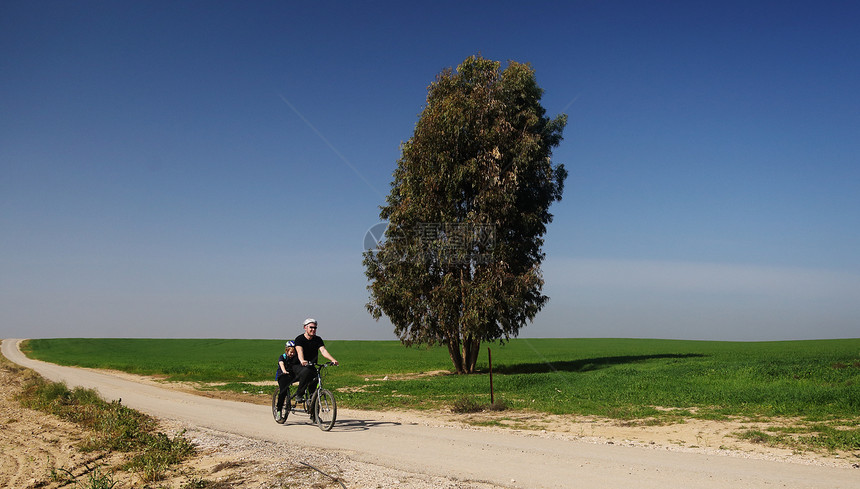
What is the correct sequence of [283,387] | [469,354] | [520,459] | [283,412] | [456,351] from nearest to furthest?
[520,459]
[283,387]
[283,412]
[456,351]
[469,354]

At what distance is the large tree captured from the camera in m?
30.2

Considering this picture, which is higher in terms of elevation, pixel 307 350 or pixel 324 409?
pixel 307 350

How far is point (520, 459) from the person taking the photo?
970cm

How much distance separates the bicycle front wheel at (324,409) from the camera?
12.9 m

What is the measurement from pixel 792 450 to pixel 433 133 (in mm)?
23809

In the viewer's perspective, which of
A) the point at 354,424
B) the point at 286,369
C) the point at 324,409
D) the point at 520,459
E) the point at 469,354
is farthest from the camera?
the point at 469,354

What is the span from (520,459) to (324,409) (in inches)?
202

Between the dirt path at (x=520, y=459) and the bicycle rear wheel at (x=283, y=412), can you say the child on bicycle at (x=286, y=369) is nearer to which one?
the bicycle rear wheel at (x=283, y=412)

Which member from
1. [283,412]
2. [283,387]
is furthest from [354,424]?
[283,387]

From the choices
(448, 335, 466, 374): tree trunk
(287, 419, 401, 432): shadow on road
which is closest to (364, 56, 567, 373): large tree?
(448, 335, 466, 374): tree trunk

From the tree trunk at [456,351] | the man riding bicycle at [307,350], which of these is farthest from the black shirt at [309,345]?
the tree trunk at [456,351]

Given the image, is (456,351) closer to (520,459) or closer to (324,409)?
(324,409)

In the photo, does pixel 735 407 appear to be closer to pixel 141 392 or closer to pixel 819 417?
pixel 819 417

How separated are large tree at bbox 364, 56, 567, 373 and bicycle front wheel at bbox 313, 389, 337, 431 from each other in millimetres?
16476
